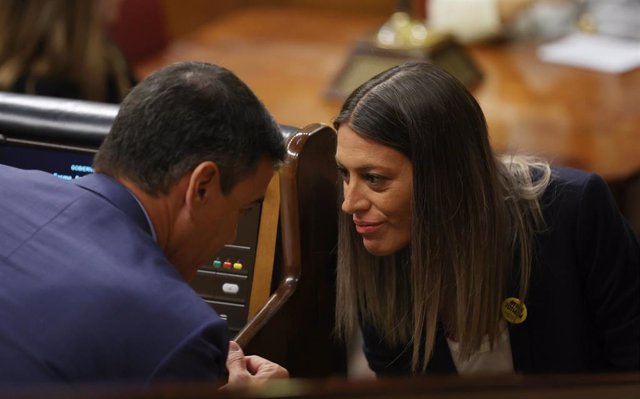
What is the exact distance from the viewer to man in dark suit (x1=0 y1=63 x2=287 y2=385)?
1295 mm

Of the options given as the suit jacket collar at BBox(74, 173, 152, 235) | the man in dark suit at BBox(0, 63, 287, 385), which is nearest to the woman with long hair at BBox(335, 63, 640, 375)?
the man in dark suit at BBox(0, 63, 287, 385)

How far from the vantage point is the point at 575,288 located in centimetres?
187

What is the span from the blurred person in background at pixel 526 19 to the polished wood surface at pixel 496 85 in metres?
0.07

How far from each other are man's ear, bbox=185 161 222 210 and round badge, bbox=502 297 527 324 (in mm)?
618

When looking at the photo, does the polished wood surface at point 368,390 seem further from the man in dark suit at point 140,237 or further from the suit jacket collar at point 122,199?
the suit jacket collar at point 122,199

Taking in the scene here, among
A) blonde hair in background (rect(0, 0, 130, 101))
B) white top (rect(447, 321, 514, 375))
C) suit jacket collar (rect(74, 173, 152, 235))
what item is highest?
blonde hair in background (rect(0, 0, 130, 101))

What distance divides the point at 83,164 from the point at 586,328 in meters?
0.95

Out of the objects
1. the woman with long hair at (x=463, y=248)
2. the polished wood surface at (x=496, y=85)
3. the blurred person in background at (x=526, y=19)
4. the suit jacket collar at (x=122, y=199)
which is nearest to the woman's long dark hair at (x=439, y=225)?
the woman with long hair at (x=463, y=248)

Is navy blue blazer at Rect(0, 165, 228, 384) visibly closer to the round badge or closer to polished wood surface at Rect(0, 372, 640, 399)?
polished wood surface at Rect(0, 372, 640, 399)

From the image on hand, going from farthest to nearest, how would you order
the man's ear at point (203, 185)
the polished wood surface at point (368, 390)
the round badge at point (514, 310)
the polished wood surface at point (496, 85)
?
1. the polished wood surface at point (496, 85)
2. the round badge at point (514, 310)
3. the man's ear at point (203, 185)
4. the polished wood surface at point (368, 390)

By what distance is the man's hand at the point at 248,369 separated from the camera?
1542 millimetres

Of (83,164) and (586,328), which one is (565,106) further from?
(83,164)

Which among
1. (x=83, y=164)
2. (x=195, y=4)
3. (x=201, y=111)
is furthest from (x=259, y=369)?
(x=195, y=4)

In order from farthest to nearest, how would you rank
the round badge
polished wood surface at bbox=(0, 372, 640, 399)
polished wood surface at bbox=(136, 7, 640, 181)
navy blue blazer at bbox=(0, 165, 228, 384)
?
polished wood surface at bbox=(136, 7, 640, 181), the round badge, navy blue blazer at bbox=(0, 165, 228, 384), polished wood surface at bbox=(0, 372, 640, 399)
